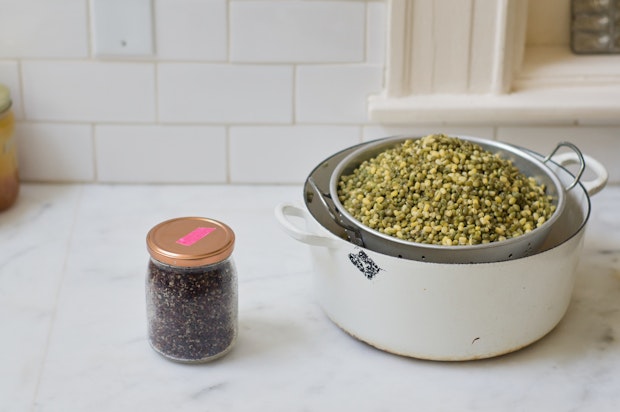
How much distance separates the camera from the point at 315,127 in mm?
1262

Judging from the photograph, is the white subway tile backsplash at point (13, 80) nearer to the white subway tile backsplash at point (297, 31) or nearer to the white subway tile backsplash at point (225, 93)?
the white subway tile backsplash at point (225, 93)

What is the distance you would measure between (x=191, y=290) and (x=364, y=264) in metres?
0.16

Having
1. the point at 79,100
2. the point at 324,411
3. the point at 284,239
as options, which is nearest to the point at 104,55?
the point at 79,100

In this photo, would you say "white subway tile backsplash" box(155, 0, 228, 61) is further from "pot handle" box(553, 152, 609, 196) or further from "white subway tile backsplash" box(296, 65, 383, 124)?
"pot handle" box(553, 152, 609, 196)

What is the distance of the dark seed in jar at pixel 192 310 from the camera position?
87 cm

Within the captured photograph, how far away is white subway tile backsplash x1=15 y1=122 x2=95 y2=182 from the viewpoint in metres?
1.26

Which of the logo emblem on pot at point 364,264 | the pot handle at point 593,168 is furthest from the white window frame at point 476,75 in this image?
the logo emblem on pot at point 364,264

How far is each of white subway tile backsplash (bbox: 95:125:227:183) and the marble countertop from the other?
0.11m

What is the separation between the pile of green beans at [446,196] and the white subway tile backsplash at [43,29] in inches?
17.1

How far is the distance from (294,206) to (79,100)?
42 cm

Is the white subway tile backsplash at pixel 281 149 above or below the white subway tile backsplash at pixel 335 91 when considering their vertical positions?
below

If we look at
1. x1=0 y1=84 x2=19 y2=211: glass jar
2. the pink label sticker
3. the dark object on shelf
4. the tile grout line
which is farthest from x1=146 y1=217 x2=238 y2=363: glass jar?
the dark object on shelf

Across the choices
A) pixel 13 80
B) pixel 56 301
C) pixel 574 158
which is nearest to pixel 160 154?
pixel 13 80

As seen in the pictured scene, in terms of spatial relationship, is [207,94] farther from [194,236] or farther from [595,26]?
[595,26]
